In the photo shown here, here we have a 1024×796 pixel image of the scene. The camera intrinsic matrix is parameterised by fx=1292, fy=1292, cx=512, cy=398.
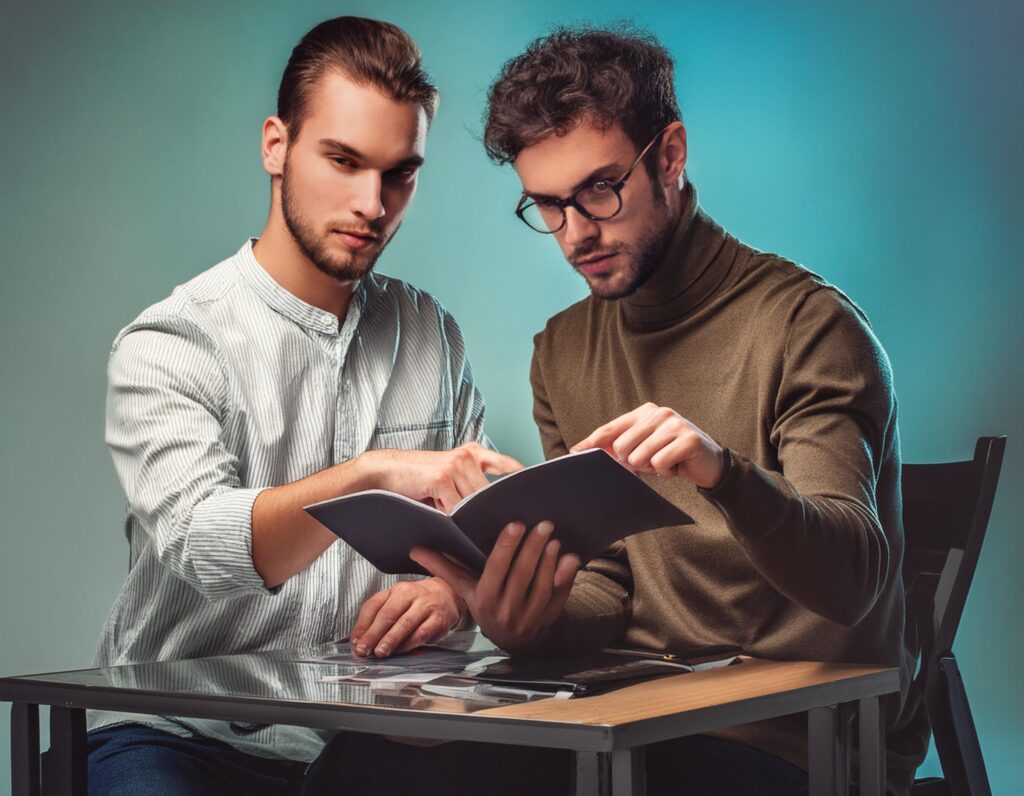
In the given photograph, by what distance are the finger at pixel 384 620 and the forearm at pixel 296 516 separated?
13 centimetres

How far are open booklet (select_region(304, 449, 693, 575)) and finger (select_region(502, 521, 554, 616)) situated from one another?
0.6 inches

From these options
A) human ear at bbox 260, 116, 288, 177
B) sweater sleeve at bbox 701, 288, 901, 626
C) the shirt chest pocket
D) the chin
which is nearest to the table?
sweater sleeve at bbox 701, 288, 901, 626

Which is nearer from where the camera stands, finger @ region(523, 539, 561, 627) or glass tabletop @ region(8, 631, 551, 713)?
glass tabletop @ region(8, 631, 551, 713)

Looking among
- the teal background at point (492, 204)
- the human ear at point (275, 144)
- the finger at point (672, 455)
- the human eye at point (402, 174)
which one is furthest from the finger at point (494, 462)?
the teal background at point (492, 204)

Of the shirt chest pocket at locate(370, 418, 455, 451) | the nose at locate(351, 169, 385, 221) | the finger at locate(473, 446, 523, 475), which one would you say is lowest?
the finger at locate(473, 446, 523, 475)

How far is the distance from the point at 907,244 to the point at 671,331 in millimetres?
1572

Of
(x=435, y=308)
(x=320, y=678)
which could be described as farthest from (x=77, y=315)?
(x=320, y=678)

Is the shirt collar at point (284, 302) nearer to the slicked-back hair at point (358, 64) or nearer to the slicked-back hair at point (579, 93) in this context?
the slicked-back hair at point (358, 64)

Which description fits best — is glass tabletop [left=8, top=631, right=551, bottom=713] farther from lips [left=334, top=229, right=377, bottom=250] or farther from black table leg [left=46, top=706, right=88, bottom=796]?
lips [left=334, top=229, right=377, bottom=250]

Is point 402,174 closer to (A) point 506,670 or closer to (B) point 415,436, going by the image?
(B) point 415,436

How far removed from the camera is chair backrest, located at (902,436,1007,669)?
6.40 ft

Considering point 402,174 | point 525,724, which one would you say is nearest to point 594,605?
point 525,724

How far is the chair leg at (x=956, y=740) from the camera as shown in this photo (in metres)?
1.92

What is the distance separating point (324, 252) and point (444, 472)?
2.00 feet
